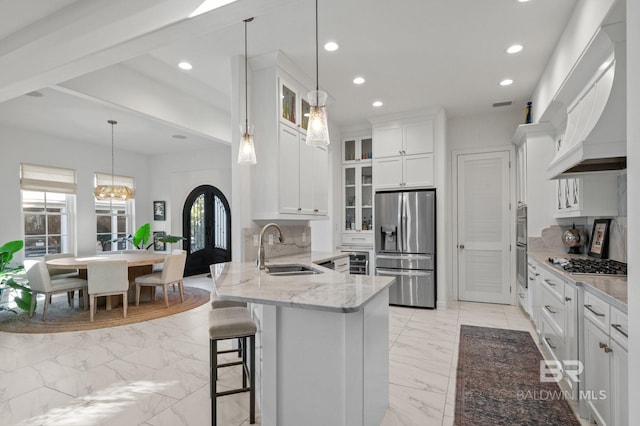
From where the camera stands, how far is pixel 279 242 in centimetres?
360

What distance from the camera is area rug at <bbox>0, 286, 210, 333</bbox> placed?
3982mm

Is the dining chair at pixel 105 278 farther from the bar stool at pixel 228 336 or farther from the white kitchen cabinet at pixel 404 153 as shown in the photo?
the white kitchen cabinet at pixel 404 153

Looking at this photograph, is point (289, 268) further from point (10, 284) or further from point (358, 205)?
point (10, 284)

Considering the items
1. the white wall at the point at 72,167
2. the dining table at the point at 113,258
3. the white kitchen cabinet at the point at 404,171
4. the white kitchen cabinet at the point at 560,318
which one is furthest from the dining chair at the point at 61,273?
the white kitchen cabinet at the point at 560,318

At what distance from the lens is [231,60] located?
10.8 ft

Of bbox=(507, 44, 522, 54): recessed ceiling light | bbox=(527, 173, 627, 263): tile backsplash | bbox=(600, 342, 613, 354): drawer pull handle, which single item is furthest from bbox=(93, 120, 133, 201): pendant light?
bbox=(600, 342, 613, 354): drawer pull handle

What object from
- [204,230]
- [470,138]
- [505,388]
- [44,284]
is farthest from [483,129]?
[44,284]

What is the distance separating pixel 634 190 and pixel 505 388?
204 cm

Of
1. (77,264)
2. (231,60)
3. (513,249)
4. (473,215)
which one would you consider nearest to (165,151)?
(77,264)

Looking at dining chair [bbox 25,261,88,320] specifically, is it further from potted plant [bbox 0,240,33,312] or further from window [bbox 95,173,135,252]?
window [bbox 95,173,135,252]

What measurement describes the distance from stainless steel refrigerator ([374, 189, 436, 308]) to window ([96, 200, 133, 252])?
547 cm

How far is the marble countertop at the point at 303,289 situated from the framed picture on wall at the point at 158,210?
587cm

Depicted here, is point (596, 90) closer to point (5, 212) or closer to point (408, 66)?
point (408, 66)

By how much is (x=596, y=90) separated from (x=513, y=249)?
306 centimetres
